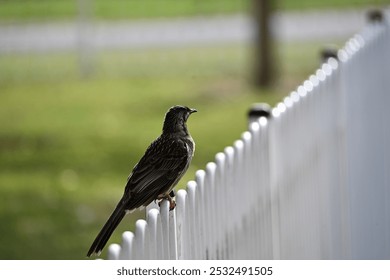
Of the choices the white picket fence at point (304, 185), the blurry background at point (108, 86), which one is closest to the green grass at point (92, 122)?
the blurry background at point (108, 86)

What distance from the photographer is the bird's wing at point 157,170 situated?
14.7 feet

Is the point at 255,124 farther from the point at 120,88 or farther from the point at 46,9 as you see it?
the point at 46,9

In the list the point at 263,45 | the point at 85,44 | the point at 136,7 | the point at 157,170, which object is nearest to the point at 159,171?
the point at 157,170

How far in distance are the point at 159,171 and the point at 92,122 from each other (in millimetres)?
10877

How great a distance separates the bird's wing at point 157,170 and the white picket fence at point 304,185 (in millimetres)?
268

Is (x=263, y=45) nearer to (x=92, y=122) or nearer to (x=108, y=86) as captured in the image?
(x=108, y=86)

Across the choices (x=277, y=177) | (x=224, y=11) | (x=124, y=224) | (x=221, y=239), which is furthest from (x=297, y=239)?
(x=224, y=11)

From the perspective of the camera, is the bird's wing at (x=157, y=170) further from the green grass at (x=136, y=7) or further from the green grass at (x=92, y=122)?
the green grass at (x=136, y=7)

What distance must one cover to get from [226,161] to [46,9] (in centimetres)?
2296

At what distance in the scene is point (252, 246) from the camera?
16.0 ft

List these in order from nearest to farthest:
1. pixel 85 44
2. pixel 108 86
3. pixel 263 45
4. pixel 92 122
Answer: pixel 92 122 < pixel 263 45 < pixel 108 86 < pixel 85 44

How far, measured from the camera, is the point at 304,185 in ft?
18.8

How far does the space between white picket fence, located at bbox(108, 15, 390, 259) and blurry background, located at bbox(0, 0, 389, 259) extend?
3052mm
